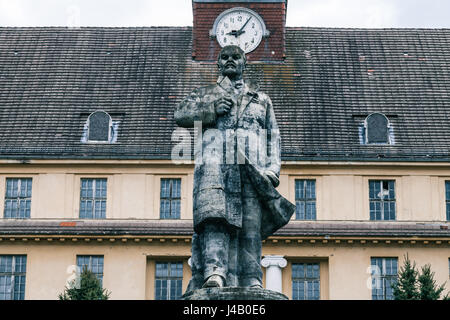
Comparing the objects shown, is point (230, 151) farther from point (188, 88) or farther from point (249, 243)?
point (188, 88)

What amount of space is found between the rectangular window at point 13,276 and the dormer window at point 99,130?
15.4ft

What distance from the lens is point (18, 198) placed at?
1730 inches

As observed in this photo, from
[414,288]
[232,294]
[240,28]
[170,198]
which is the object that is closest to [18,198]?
[170,198]

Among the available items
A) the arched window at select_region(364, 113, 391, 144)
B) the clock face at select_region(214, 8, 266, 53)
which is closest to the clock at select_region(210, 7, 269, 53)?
the clock face at select_region(214, 8, 266, 53)

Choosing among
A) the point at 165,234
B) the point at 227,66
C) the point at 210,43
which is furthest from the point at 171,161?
the point at 227,66

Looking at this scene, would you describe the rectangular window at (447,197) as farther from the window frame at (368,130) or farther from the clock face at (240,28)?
the clock face at (240,28)

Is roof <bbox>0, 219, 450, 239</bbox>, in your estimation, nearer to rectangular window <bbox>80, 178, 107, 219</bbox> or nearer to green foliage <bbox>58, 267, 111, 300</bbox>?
rectangular window <bbox>80, 178, 107, 219</bbox>

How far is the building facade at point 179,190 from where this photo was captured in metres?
42.8

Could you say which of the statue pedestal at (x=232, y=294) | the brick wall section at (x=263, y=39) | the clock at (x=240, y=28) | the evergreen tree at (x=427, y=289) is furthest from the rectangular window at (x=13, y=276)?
the statue pedestal at (x=232, y=294)

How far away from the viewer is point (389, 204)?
43.7m

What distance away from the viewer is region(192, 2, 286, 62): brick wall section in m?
47.8

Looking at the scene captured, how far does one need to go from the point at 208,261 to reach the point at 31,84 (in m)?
32.3

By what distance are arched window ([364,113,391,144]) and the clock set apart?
597cm

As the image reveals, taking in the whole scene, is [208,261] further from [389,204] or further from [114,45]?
[114,45]
